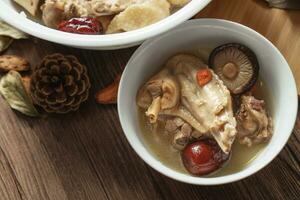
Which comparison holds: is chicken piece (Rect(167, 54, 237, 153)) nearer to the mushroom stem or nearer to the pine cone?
the mushroom stem

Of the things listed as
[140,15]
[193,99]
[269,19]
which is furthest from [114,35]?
[269,19]

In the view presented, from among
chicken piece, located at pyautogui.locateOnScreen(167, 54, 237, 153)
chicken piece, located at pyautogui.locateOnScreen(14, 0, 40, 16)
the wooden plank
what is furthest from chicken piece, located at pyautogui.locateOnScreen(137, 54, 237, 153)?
chicken piece, located at pyautogui.locateOnScreen(14, 0, 40, 16)

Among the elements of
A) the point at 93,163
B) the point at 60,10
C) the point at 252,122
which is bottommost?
the point at 93,163

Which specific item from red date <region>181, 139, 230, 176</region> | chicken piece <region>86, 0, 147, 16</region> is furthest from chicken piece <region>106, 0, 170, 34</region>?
red date <region>181, 139, 230, 176</region>

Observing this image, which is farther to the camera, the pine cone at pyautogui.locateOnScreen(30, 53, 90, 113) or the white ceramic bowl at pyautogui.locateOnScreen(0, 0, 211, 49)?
the pine cone at pyautogui.locateOnScreen(30, 53, 90, 113)

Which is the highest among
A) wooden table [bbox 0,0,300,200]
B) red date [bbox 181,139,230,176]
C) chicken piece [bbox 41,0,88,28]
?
chicken piece [bbox 41,0,88,28]

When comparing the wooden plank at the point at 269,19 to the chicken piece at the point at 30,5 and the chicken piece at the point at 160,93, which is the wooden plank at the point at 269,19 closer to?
the chicken piece at the point at 160,93

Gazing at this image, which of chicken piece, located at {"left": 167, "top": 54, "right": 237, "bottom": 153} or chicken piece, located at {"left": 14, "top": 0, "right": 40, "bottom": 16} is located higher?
chicken piece, located at {"left": 14, "top": 0, "right": 40, "bottom": 16}

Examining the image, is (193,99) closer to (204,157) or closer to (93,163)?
(204,157)
